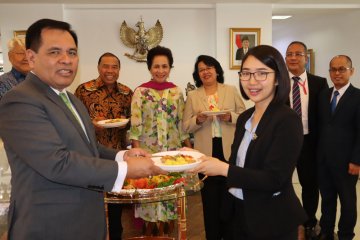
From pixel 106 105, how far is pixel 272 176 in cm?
188

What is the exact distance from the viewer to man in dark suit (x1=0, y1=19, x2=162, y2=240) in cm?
119

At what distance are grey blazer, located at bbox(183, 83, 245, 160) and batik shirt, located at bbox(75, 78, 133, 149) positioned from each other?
1.91 ft

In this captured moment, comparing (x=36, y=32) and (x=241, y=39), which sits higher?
(x=241, y=39)

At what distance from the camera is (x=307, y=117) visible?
301 cm

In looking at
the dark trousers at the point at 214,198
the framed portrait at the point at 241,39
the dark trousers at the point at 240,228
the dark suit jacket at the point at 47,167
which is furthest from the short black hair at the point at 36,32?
the framed portrait at the point at 241,39

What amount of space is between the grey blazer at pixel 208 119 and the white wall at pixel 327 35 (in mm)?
4012

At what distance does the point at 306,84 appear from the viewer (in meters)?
3.07

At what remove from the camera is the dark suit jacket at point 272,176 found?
145cm

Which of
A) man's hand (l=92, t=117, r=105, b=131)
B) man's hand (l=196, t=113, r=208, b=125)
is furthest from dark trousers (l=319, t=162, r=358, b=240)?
man's hand (l=92, t=117, r=105, b=131)

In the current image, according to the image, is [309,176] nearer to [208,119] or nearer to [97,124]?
[208,119]

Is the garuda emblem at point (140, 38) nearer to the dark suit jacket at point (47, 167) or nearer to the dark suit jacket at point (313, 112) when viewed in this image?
the dark suit jacket at point (313, 112)

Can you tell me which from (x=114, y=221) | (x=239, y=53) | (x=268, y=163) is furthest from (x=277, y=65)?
(x=239, y=53)

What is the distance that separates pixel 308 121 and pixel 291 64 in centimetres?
53

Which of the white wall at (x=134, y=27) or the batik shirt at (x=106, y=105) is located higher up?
the white wall at (x=134, y=27)
